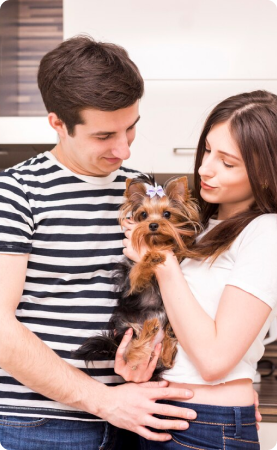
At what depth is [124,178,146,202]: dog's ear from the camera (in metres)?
1.80

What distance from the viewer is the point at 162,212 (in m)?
1.86

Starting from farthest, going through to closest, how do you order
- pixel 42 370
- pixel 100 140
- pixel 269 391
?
pixel 269 391 → pixel 100 140 → pixel 42 370

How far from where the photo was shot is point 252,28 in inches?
106

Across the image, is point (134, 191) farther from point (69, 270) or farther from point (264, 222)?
point (264, 222)

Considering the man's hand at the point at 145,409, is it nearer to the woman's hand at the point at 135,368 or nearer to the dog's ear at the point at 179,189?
the woman's hand at the point at 135,368

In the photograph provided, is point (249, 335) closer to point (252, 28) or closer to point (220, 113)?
point (220, 113)

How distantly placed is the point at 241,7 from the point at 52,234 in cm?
177

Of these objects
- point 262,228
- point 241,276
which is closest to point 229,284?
point 241,276

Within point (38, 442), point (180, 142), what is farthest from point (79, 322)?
point (180, 142)

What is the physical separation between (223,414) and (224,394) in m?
0.05

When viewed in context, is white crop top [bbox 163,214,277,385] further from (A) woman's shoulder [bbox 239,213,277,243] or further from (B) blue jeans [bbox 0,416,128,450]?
(B) blue jeans [bbox 0,416,128,450]

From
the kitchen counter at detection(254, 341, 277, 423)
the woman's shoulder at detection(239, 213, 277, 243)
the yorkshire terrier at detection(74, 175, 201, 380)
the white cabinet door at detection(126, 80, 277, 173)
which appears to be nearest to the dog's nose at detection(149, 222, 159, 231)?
the yorkshire terrier at detection(74, 175, 201, 380)

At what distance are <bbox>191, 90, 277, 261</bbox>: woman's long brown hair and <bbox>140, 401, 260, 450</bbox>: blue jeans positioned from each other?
0.43 m

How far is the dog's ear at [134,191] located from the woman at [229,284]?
0.18 metres
